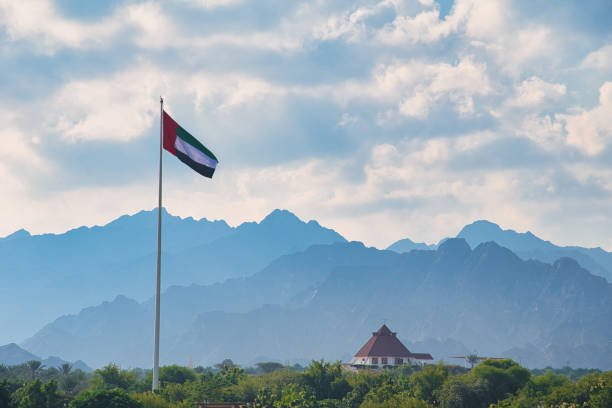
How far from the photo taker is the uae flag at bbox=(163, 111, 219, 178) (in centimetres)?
5312

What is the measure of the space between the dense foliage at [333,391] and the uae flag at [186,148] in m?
16.4

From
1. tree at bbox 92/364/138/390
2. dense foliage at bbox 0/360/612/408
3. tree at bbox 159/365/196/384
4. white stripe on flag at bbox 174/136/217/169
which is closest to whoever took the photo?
white stripe on flag at bbox 174/136/217/169

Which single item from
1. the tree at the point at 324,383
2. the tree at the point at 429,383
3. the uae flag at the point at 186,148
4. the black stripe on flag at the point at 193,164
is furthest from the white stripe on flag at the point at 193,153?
the tree at the point at 324,383

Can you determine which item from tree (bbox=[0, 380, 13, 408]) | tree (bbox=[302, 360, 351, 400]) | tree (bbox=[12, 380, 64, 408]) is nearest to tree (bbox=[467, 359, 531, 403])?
tree (bbox=[302, 360, 351, 400])

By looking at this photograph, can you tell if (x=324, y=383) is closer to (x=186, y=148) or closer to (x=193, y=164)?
(x=193, y=164)

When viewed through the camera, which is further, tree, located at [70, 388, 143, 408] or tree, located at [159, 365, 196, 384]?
tree, located at [159, 365, 196, 384]

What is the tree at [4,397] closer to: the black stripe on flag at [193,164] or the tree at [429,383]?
the black stripe on flag at [193,164]

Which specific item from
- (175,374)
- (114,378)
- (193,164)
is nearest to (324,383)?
(114,378)

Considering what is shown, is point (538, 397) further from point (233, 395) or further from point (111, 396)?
point (111, 396)

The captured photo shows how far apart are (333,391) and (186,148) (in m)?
59.2

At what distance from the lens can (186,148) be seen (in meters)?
53.4

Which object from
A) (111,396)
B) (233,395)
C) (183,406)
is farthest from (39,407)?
(233,395)

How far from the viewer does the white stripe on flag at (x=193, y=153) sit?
175 ft

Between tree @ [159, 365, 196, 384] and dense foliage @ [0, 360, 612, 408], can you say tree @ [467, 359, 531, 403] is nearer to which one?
dense foliage @ [0, 360, 612, 408]
